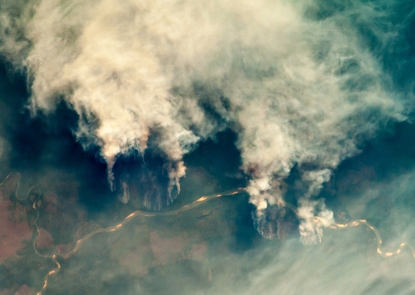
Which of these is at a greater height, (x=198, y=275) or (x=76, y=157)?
(x=76, y=157)

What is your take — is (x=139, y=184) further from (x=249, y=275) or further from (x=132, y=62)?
(x=249, y=275)

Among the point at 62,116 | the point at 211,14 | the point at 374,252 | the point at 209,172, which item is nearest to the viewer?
the point at 211,14

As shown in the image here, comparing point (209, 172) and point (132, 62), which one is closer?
point (132, 62)

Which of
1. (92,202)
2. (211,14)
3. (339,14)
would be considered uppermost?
(339,14)

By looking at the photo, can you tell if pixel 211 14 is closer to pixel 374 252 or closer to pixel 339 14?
pixel 339 14

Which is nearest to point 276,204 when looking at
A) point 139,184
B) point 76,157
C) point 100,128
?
point 139,184

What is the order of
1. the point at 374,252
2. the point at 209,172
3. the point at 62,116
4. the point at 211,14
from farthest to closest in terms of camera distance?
the point at 374,252
the point at 209,172
the point at 62,116
the point at 211,14

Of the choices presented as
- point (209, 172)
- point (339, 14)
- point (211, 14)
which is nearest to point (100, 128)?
point (209, 172)
